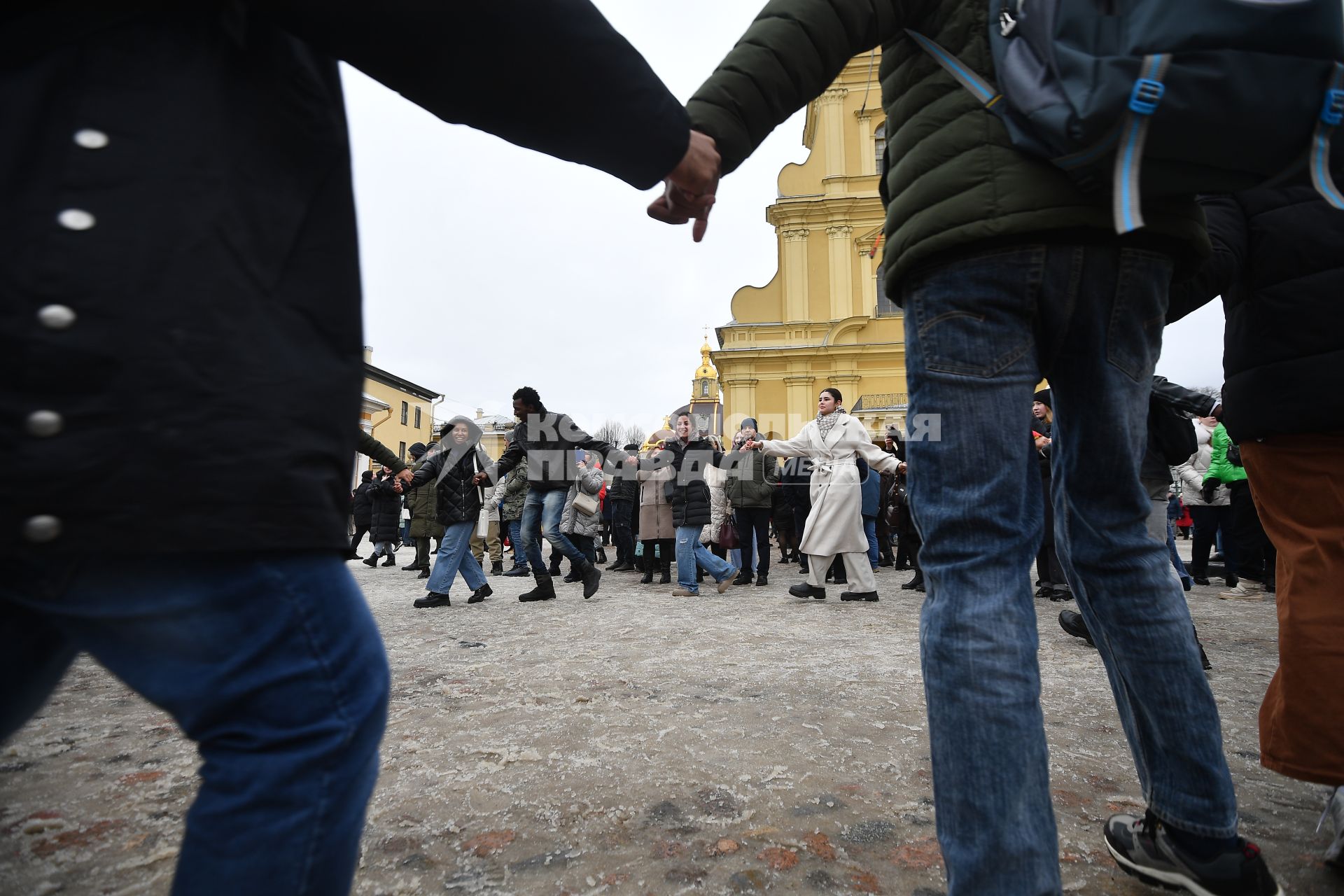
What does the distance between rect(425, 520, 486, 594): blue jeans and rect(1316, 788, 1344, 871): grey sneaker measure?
6646 mm

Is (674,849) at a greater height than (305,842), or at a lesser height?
lesser

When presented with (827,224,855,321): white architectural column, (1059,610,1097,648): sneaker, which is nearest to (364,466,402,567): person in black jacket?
(1059,610,1097,648): sneaker

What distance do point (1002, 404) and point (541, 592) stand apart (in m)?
6.78

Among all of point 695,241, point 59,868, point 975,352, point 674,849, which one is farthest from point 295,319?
point 59,868

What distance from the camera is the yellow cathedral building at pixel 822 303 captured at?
2858cm

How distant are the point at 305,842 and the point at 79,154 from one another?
696 mm

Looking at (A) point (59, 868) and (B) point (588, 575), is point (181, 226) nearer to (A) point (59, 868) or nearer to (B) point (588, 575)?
(A) point (59, 868)

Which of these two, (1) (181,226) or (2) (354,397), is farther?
(2) (354,397)

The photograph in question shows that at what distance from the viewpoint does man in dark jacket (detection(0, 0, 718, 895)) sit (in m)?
0.71

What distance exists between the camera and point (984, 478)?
54.4 inches

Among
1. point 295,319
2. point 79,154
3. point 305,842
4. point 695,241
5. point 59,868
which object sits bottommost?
point 59,868

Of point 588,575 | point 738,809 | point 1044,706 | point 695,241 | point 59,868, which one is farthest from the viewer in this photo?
point 588,575

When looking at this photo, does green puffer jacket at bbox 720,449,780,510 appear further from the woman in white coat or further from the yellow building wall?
the yellow building wall

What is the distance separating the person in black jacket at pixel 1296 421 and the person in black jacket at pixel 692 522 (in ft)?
21.6
